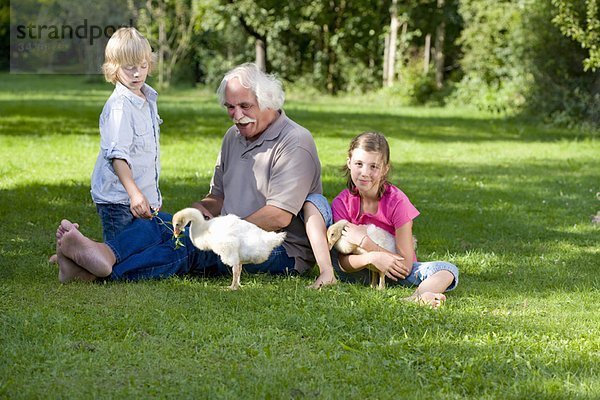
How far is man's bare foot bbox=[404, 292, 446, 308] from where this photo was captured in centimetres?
536

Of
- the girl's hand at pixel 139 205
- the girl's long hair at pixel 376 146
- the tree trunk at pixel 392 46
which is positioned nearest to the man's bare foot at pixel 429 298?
the girl's long hair at pixel 376 146

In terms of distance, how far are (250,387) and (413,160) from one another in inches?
406

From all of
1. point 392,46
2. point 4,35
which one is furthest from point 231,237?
point 4,35

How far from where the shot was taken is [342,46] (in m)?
36.2

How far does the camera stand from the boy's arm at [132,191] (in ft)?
18.3

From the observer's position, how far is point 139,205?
5555 mm

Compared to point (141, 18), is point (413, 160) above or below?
below

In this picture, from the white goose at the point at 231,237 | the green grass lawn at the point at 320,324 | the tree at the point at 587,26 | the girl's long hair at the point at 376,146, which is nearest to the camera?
the green grass lawn at the point at 320,324

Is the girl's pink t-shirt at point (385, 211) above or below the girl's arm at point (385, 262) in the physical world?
above

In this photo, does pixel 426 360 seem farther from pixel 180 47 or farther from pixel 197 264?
pixel 180 47

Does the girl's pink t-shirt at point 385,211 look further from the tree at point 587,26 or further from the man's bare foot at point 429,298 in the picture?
the tree at point 587,26

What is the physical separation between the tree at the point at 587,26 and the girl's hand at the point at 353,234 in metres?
12.1

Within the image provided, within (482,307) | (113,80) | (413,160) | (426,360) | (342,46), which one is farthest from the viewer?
(342,46)

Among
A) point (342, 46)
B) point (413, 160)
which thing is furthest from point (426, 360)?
point (342, 46)
